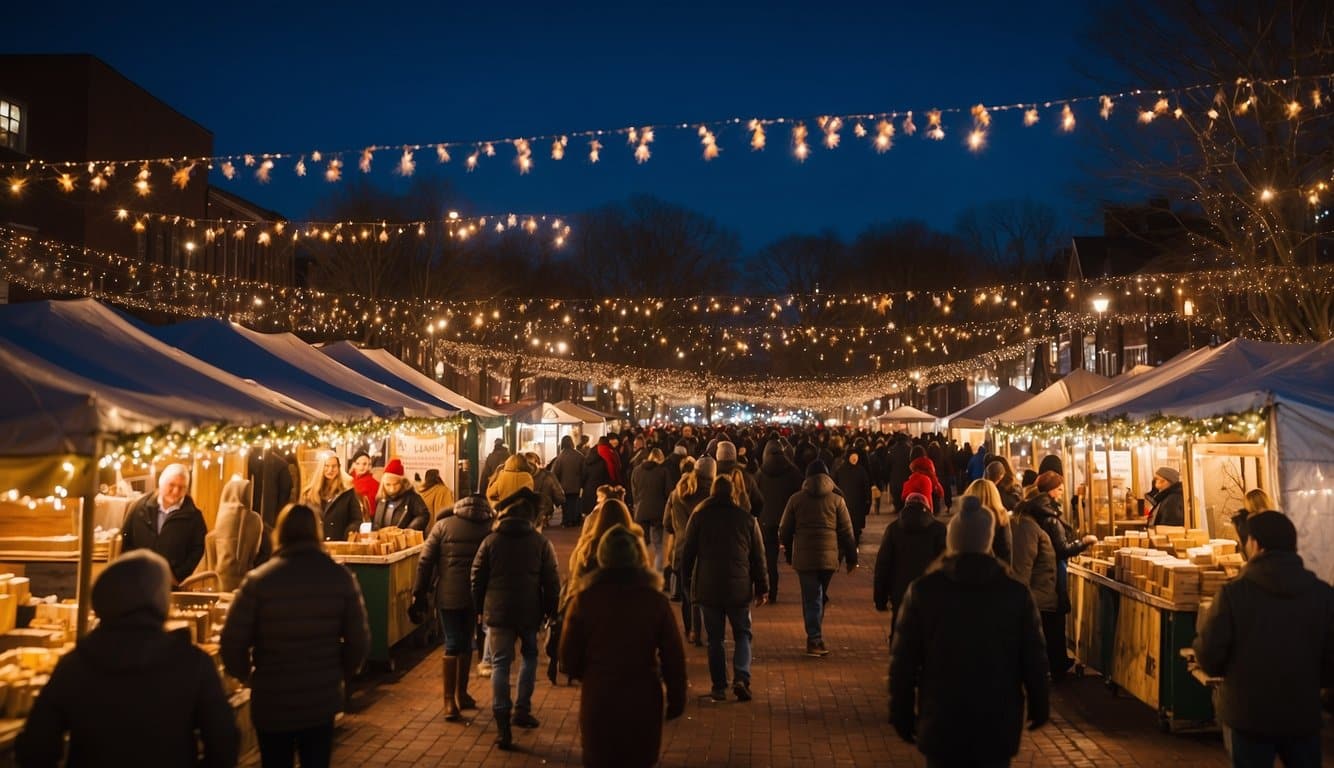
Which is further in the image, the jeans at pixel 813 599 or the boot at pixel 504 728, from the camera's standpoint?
the jeans at pixel 813 599

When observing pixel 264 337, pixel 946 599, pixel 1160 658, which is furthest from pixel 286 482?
pixel 946 599

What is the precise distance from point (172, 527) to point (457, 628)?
241 cm

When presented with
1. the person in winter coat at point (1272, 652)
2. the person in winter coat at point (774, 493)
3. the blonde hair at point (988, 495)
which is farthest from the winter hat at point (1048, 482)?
the person in winter coat at point (1272, 652)

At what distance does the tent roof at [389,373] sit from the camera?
15.9 meters

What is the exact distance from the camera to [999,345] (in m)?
57.1

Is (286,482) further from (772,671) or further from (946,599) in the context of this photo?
(946,599)

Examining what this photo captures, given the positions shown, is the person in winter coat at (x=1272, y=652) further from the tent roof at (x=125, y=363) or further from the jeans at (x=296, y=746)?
the tent roof at (x=125, y=363)

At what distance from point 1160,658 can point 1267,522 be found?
10.7 ft

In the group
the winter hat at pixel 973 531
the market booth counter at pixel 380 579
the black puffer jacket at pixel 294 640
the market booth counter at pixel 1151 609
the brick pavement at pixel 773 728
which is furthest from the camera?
the market booth counter at pixel 380 579

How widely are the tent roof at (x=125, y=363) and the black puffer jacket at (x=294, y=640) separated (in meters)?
1.77

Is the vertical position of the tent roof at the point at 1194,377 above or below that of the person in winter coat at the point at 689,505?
above

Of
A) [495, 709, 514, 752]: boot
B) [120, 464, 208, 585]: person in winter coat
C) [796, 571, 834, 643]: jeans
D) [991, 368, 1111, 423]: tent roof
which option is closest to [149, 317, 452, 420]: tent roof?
[120, 464, 208, 585]: person in winter coat

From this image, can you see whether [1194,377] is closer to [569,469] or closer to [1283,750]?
[1283,750]

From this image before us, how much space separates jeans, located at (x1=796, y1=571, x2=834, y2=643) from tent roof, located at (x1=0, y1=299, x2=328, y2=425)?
484cm
